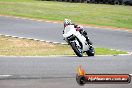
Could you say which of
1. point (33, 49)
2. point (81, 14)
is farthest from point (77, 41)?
point (81, 14)

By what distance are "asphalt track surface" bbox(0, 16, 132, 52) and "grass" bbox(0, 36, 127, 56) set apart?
1.36 meters

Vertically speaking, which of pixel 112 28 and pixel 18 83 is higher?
pixel 18 83

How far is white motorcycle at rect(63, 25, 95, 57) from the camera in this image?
16.4 metres

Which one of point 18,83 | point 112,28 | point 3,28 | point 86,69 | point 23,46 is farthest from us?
point 112,28

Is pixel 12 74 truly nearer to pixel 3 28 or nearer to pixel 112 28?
pixel 3 28

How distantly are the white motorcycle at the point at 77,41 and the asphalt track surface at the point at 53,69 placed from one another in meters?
0.50

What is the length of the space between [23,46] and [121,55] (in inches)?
175

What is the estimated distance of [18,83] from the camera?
11.4 metres

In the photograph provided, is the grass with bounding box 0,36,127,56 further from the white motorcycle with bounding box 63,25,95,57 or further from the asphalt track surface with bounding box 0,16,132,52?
the asphalt track surface with bounding box 0,16,132,52

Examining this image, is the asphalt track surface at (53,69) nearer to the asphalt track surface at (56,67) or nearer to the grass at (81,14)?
the asphalt track surface at (56,67)

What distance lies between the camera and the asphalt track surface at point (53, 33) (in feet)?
68.3

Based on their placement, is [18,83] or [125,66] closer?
[18,83]

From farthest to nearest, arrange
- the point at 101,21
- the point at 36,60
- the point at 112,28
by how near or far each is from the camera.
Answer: the point at 101,21, the point at 112,28, the point at 36,60

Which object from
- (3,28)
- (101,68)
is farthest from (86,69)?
(3,28)
